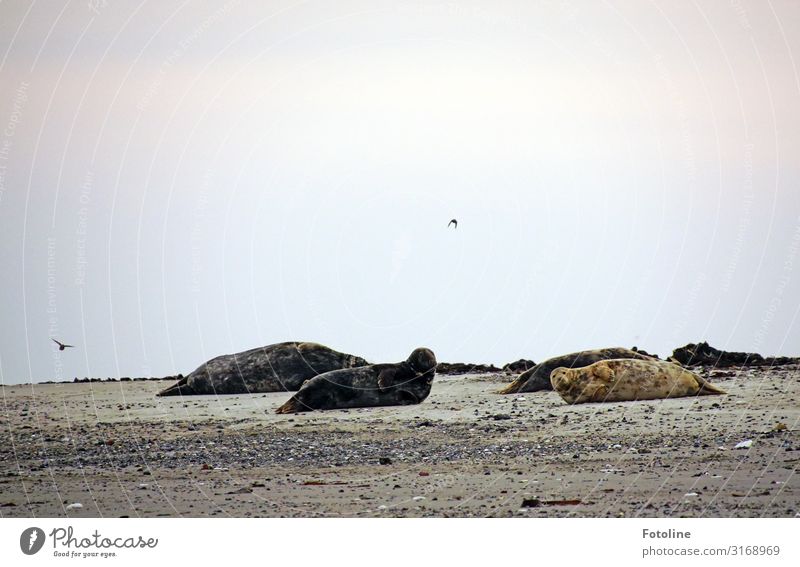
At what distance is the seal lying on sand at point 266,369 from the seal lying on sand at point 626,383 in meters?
4.21

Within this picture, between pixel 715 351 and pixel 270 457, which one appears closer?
pixel 270 457

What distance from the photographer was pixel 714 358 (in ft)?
57.9

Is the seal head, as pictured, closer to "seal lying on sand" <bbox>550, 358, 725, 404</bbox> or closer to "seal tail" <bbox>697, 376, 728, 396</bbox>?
"seal lying on sand" <bbox>550, 358, 725, 404</bbox>

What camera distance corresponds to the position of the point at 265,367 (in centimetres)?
1761

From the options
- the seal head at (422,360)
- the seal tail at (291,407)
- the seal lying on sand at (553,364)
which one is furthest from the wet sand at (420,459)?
the seal lying on sand at (553,364)

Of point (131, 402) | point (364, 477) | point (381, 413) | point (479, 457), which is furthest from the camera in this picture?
point (131, 402)

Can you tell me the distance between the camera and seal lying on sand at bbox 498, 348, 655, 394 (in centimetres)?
1548

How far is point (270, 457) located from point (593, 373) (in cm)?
520

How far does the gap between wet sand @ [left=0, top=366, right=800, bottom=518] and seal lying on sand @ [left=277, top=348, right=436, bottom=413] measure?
1.08 feet

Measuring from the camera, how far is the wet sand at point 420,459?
882cm

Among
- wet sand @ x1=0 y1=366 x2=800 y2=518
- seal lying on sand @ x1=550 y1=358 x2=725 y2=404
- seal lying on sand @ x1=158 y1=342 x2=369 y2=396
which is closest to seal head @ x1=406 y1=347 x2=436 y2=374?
wet sand @ x1=0 y1=366 x2=800 y2=518
